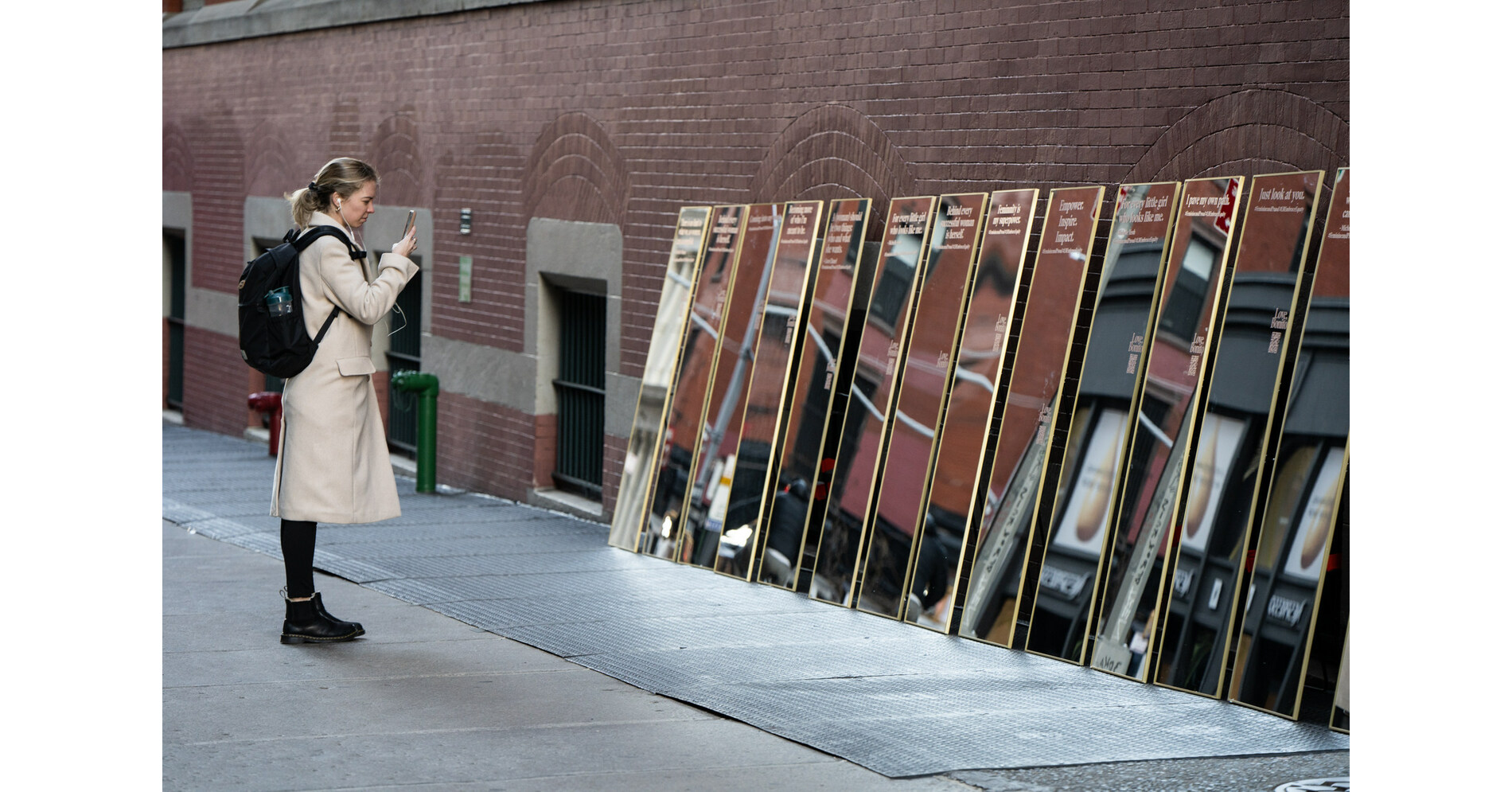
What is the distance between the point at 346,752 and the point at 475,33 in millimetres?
8319

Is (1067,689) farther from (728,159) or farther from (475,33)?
(475,33)

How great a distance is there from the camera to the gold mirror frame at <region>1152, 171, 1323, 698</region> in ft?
20.7

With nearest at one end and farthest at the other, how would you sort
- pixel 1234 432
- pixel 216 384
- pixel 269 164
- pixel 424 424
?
pixel 1234 432
pixel 424 424
pixel 269 164
pixel 216 384

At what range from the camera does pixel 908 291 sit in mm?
8305

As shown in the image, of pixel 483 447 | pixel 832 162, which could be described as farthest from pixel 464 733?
pixel 483 447

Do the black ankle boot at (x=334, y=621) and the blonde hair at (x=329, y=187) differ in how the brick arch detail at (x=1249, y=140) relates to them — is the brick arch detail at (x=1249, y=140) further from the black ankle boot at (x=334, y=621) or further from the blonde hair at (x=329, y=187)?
the black ankle boot at (x=334, y=621)

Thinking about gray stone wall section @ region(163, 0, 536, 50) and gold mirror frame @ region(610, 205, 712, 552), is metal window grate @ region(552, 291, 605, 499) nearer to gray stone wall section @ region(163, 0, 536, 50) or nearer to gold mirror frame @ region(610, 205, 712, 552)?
gold mirror frame @ region(610, 205, 712, 552)

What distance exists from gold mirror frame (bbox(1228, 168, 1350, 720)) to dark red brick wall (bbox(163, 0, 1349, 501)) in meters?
0.72

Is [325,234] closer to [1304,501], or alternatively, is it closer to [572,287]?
[1304,501]

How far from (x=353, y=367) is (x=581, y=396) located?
200 inches

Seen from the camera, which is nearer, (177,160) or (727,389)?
(727,389)

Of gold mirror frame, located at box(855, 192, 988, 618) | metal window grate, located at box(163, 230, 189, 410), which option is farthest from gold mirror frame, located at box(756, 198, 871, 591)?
metal window grate, located at box(163, 230, 189, 410)

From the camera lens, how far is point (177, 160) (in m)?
18.3

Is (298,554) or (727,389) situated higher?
(727,389)
